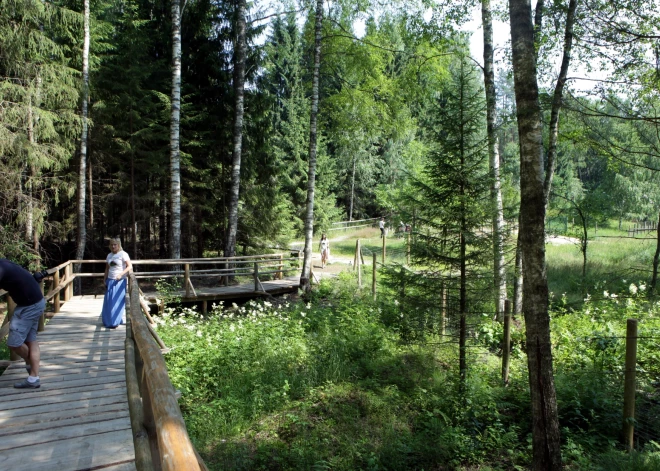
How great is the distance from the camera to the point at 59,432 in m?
3.74

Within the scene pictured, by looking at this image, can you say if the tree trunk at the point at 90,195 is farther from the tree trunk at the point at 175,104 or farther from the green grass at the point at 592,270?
the green grass at the point at 592,270

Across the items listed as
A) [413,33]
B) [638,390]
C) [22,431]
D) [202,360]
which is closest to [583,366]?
[638,390]

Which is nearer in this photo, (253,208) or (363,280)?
(363,280)

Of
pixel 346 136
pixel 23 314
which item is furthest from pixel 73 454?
pixel 346 136

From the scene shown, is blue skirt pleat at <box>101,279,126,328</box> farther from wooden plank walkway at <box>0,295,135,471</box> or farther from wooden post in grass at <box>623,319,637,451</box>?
wooden post in grass at <box>623,319,637,451</box>

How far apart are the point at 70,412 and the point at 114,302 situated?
377 cm

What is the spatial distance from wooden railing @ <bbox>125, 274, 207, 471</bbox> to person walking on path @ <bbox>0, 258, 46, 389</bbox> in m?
2.43

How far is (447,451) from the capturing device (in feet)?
18.1

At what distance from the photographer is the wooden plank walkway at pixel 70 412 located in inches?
129

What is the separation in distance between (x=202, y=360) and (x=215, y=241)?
11.8m

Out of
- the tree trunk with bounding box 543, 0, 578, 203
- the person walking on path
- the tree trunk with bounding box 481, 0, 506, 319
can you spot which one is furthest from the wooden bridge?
the tree trunk with bounding box 543, 0, 578, 203

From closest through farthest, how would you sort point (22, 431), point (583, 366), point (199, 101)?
point (22, 431)
point (583, 366)
point (199, 101)

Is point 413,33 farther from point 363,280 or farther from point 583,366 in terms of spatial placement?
point 583,366

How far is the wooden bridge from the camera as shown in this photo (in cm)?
164
